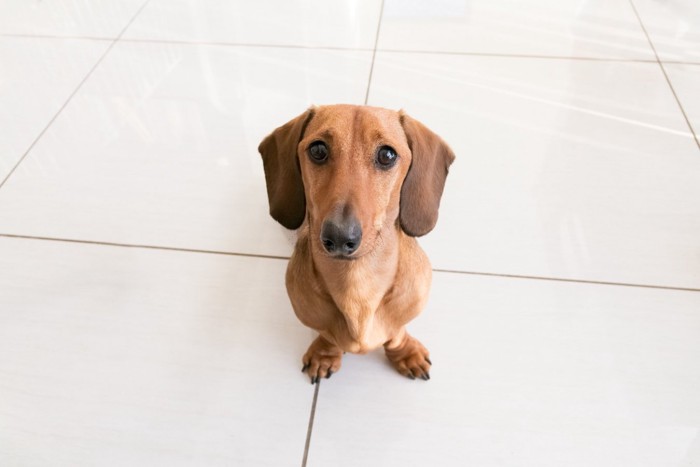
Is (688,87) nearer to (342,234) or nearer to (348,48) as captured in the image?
(348,48)

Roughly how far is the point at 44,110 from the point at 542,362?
209 cm

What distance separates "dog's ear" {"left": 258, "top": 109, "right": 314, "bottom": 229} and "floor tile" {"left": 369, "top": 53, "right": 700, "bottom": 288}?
2.08 feet

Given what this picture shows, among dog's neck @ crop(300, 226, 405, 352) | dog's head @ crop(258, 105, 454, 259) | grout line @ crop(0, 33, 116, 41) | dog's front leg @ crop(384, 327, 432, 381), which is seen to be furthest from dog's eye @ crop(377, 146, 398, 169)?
grout line @ crop(0, 33, 116, 41)

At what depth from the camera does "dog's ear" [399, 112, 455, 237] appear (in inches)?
40.6

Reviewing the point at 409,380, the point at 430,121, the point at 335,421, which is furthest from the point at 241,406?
the point at 430,121

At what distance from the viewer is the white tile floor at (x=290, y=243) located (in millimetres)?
1262

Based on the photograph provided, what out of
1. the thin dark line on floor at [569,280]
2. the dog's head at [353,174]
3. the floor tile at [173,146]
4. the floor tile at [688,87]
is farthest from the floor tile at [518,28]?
the dog's head at [353,174]

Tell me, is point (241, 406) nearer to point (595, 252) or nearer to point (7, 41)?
point (595, 252)

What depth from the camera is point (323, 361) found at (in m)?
1.32

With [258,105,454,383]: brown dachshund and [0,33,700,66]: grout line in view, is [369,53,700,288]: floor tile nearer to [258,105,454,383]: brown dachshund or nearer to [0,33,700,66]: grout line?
[0,33,700,66]: grout line

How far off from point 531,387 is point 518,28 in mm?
1783

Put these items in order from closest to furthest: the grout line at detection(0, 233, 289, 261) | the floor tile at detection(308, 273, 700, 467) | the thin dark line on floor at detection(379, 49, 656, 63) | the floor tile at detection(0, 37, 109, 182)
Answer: the floor tile at detection(308, 273, 700, 467), the grout line at detection(0, 233, 289, 261), the floor tile at detection(0, 37, 109, 182), the thin dark line on floor at detection(379, 49, 656, 63)

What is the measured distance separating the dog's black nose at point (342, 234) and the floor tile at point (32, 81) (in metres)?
1.61

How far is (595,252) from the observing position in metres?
1.58
